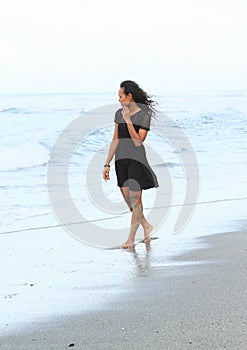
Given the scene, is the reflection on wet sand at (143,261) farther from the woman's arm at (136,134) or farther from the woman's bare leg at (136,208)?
the woman's arm at (136,134)

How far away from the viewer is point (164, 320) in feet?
12.3

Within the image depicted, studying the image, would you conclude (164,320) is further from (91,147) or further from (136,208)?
(91,147)

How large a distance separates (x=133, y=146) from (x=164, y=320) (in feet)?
9.84

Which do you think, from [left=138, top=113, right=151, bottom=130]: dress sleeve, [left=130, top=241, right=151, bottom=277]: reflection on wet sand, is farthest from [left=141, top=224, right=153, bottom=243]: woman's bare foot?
[left=138, top=113, right=151, bottom=130]: dress sleeve

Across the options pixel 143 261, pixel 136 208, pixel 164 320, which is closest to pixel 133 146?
pixel 136 208

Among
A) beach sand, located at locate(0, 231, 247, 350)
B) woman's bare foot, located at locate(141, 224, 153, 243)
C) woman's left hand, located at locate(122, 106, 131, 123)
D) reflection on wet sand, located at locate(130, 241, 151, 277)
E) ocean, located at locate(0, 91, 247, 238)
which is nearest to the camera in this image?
beach sand, located at locate(0, 231, 247, 350)

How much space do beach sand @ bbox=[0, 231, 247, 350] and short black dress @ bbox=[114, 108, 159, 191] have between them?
1.78 m

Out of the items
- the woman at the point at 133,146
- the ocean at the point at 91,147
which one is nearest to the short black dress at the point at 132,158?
the woman at the point at 133,146

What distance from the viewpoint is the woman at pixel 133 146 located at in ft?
21.2

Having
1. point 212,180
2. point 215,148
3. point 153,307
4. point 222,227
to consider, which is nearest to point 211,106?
point 215,148

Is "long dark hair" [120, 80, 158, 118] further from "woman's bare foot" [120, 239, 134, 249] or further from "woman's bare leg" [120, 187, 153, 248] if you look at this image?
"woman's bare foot" [120, 239, 134, 249]

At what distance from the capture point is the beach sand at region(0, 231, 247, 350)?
3.43 m

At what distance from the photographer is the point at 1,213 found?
934cm

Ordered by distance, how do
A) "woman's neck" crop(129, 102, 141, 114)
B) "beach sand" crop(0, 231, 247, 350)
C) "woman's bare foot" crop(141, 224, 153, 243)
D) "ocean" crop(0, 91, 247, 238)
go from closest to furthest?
"beach sand" crop(0, 231, 247, 350) < "woman's neck" crop(129, 102, 141, 114) < "woman's bare foot" crop(141, 224, 153, 243) < "ocean" crop(0, 91, 247, 238)
